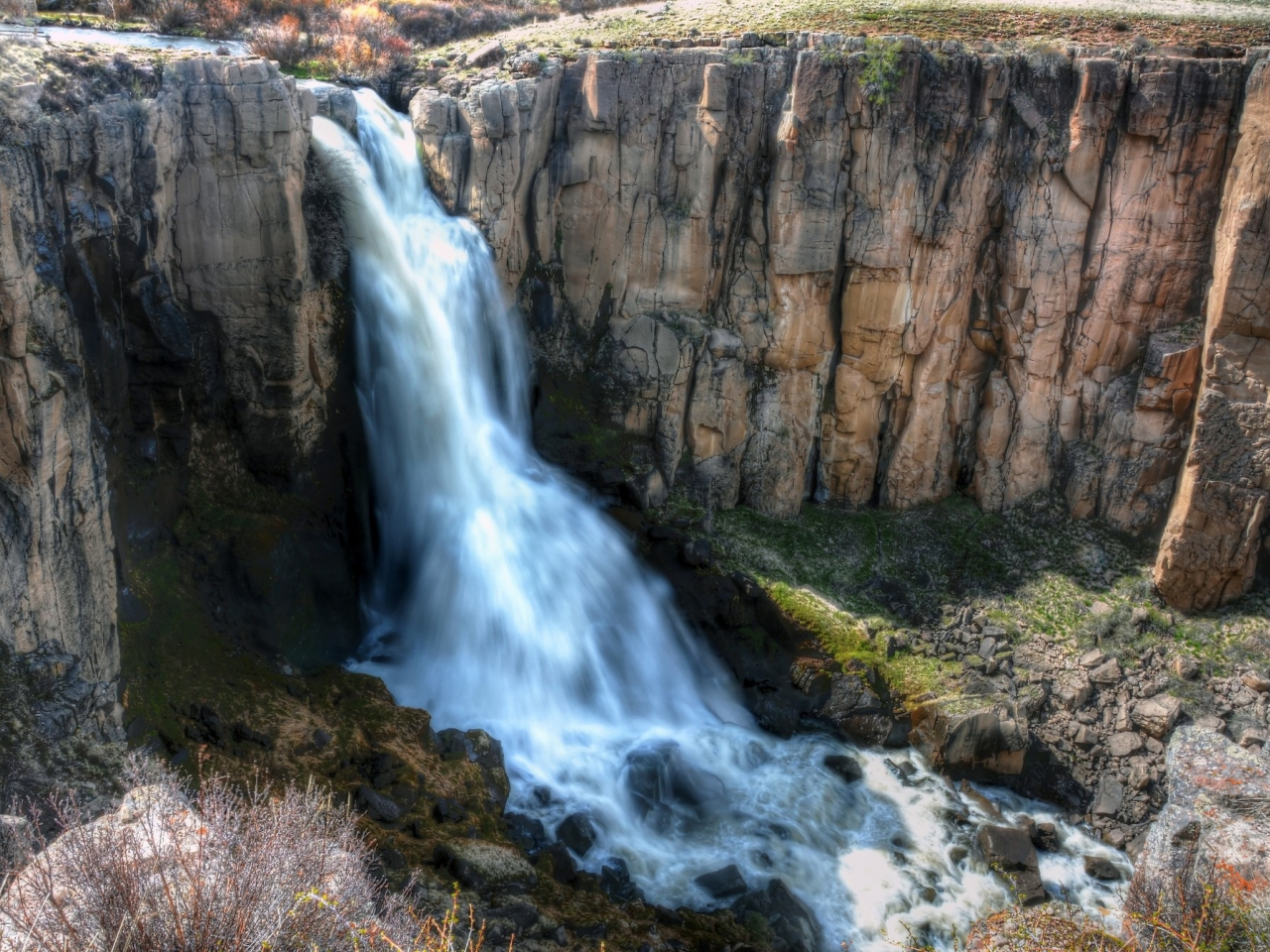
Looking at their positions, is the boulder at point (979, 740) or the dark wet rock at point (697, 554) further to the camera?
the dark wet rock at point (697, 554)

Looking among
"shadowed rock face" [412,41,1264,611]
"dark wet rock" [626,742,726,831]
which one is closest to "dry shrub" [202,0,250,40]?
"shadowed rock face" [412,41,1264,611]

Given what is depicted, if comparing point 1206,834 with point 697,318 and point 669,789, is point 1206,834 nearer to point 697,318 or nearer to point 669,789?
point 669,789

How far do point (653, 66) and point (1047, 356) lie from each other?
11594 millimetres

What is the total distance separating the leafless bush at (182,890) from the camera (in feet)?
27.2

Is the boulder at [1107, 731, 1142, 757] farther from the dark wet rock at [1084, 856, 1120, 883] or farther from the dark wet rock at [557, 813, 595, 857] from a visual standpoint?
the dark wet rock at [557, 813, 595, 857]

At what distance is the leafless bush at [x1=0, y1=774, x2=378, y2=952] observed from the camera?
8281 millimetres

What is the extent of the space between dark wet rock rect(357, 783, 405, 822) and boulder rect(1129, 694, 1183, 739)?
1466 centimetres

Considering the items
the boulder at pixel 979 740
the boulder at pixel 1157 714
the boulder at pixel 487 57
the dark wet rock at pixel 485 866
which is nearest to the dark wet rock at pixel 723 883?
the dark wet rock at pixel 485 866

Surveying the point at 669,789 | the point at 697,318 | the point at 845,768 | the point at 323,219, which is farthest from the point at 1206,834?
the point at 323,219

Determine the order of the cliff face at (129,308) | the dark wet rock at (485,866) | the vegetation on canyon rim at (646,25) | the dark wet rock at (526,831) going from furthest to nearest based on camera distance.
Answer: the vegetation on canyon rim at (646,25)
the dark wet rock at (526,831)
the dark wet rock at (485,866)
the cliff face at (129,308)

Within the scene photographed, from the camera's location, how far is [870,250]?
23.9m

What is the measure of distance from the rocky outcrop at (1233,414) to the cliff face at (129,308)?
1902cm

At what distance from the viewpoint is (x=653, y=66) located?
23.3m

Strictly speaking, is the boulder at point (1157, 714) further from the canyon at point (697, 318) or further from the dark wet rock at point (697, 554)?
the dark wet rock at point (697, 554)
